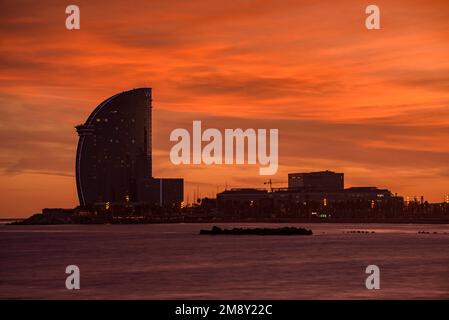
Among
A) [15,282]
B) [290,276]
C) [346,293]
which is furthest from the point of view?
[290,276]

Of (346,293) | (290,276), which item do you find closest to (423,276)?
(290,276)

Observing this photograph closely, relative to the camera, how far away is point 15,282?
69.4 metres

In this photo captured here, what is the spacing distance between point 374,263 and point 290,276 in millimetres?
21271

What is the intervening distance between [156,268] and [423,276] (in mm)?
26410

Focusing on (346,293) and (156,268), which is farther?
(156,268)

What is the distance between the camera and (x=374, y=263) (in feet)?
306
